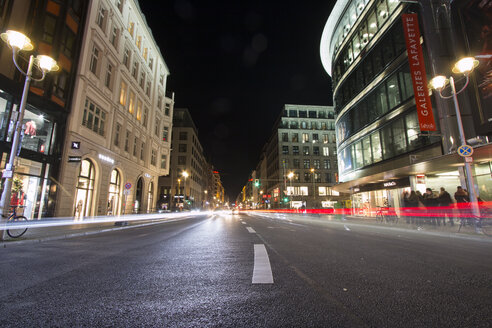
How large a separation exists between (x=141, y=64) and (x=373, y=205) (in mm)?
33369

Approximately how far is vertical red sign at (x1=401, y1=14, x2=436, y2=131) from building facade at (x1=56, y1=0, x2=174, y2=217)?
2292 centimetres

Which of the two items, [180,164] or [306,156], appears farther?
[306,156]

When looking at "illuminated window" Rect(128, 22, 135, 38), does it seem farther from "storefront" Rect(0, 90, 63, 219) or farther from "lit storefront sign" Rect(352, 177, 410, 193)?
"lit storefront sign" Rect(352, 177, 410, 193)

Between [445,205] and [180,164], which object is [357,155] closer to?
[445,205]

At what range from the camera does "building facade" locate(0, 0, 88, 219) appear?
44.7 ft

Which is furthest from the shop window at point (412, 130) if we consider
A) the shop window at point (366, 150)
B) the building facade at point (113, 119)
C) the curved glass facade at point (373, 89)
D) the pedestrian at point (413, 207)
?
the building facade at point (113, 119)

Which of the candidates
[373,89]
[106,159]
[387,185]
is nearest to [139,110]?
[106,159]

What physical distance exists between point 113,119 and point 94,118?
282 centimetres

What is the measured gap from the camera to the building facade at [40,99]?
13.6 m

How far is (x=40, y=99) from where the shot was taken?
15.4m

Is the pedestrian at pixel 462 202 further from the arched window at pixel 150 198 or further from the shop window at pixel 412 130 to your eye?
the arched window at pixel 150 198

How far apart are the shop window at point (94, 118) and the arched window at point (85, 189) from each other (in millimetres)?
2926

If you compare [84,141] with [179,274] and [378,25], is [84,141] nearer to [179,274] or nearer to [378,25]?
[179,274]

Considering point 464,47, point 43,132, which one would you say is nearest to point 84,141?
point 43,132
